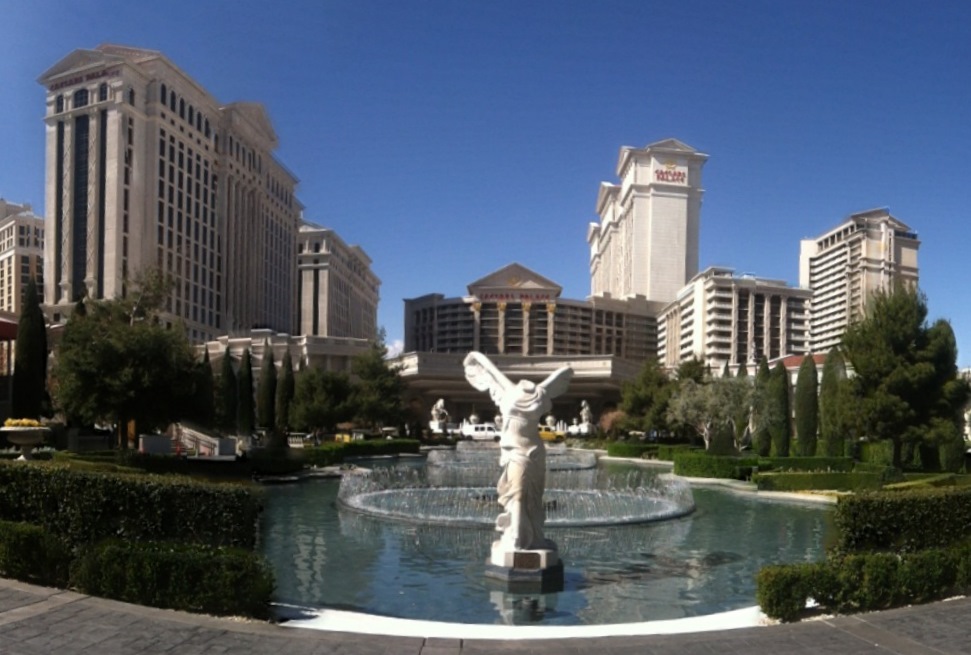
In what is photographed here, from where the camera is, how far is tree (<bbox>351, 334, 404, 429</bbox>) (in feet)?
174

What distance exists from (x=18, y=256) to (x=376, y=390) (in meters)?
98.5

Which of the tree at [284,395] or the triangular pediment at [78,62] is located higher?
the triangular pediment at [78,62]

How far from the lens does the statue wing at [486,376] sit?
12555mm

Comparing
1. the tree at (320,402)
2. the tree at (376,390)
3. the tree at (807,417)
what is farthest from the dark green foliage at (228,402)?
the tree at (807,417)

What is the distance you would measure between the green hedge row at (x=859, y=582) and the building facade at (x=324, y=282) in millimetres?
125838

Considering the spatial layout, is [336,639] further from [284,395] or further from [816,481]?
[284,395]

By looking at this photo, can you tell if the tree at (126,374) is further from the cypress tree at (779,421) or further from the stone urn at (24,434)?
the cypress tree at (779,421)

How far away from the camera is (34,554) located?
31.1ft

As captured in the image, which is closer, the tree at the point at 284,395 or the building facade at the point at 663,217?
the tree at the point at 284,395

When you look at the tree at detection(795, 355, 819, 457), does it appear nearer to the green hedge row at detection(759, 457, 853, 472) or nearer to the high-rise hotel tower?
the green hedge row at detection(759, 457, 853, 472)

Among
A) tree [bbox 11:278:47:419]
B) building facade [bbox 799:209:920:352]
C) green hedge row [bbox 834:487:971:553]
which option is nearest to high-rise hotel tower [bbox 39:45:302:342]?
tree [bbox 11:278:47:419]

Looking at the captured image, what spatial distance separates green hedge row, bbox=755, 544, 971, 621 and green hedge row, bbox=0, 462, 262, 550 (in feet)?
21.6

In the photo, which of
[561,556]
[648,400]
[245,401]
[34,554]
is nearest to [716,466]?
[561,556]

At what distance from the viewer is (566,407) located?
325ft
